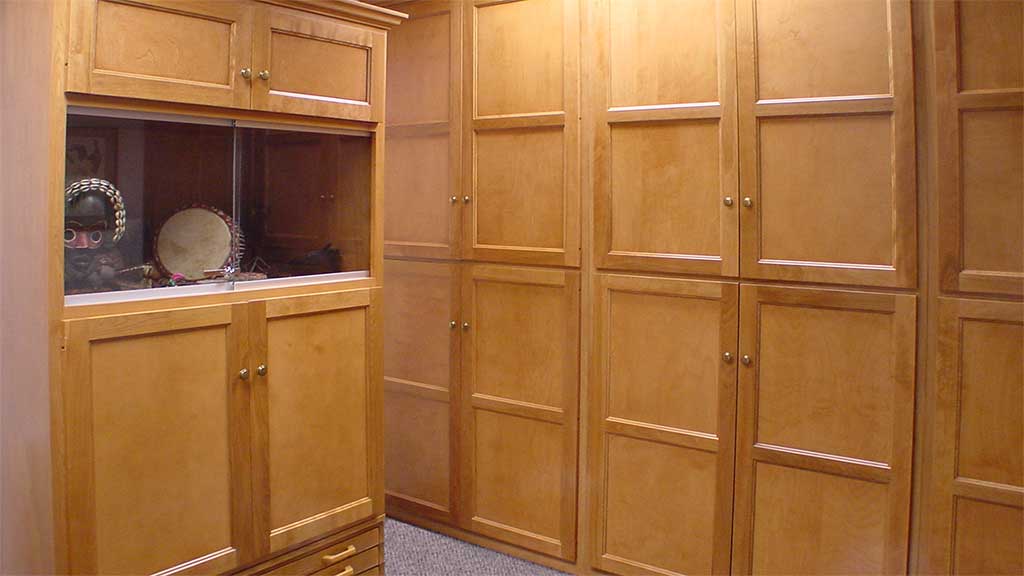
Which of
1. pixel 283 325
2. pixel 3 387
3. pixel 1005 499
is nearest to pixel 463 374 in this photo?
pixel 283 325

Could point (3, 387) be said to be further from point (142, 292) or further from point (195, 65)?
point (195, 65)

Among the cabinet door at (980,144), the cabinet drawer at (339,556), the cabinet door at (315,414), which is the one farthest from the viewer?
the cabinet drawer at (339,556)

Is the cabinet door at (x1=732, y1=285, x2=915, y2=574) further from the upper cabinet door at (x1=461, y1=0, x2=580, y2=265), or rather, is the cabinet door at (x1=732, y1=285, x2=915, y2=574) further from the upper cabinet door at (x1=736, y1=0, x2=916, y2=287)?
the upper cabinet door at (x1=461, y1=0, x2=580, y2=265)

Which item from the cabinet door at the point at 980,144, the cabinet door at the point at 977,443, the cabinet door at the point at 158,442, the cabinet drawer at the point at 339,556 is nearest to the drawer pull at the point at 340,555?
the cabinet drawer at the point at 339,556

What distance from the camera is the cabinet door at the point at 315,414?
2338 mm

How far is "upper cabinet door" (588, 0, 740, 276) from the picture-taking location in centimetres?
247

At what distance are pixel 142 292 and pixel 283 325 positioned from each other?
41 cm

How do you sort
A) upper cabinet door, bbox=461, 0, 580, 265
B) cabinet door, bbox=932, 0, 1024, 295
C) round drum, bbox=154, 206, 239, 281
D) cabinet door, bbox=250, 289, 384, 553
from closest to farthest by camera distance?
cabinet door, bbox=932, 0, 1024, 295 < round drum, bbox=154, 206, 239, 281 < cabinet door, bbox=250, 289, 384, 553 < upper cabinet door, bbox=461, 0, 580, 265

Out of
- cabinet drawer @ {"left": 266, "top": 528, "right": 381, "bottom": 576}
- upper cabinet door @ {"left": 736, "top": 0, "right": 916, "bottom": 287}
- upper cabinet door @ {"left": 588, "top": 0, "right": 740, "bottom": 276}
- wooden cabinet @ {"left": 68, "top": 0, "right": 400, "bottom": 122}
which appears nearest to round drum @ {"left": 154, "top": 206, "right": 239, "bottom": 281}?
wooden cabinet @ {"left": 68, "top": 0, "right": 400, "bottom": 122}

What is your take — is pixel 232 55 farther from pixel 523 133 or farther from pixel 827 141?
pixel 827 141

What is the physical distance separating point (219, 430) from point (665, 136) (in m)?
1.57

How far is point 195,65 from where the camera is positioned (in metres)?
2.10

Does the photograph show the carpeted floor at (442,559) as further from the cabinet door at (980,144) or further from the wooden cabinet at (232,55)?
the cabinet door at (980,144)

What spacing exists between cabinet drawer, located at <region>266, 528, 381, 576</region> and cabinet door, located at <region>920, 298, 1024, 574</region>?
1632 millimetres
